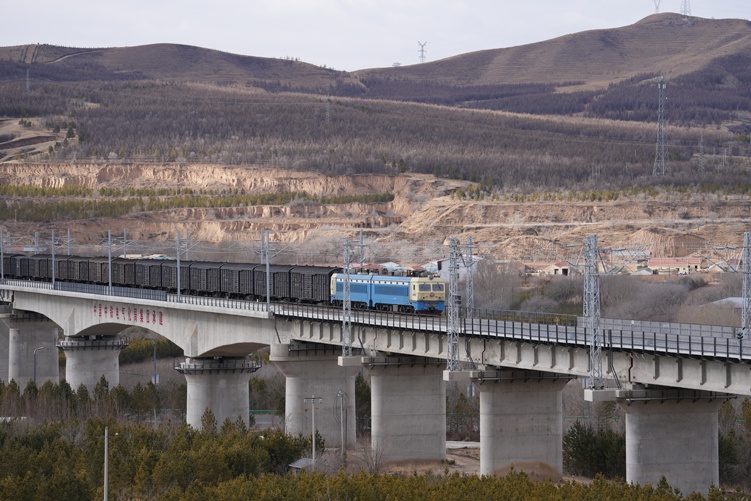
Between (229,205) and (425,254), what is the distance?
142 ft

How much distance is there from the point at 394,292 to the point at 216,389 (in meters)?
14.4

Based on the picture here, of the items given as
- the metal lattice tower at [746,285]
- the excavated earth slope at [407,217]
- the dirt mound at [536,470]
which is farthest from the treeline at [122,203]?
the metal lattice tower at [746,285]

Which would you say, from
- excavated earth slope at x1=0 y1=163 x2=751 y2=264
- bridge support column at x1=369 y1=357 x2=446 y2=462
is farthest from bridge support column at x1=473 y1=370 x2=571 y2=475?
excavated earth slope at x1=0 y1=163 x2=751 y2=264

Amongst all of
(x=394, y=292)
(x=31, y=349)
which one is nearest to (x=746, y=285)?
(x=394, y=292)

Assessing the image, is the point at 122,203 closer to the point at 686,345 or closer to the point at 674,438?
the point at 674,438

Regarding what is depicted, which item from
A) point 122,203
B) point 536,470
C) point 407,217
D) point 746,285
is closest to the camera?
point 746,285

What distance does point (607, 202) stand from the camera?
154m

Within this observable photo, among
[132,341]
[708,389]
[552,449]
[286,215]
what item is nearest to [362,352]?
[552,449]

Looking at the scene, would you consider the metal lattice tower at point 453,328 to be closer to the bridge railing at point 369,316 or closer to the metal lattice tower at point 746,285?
the bridge railing at point 369,316

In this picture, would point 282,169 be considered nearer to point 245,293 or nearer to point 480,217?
point 480,217

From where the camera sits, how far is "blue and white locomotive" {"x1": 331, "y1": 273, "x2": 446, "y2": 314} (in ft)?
214

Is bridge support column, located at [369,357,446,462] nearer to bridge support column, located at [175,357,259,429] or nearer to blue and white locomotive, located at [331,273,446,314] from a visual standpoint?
blue and white locomotive, located at [331,273,446,314]

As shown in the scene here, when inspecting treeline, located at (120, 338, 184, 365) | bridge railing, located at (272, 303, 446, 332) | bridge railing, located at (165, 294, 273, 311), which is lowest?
treeline, located at (120, 338, 184, 365)

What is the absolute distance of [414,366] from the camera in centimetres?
6350
